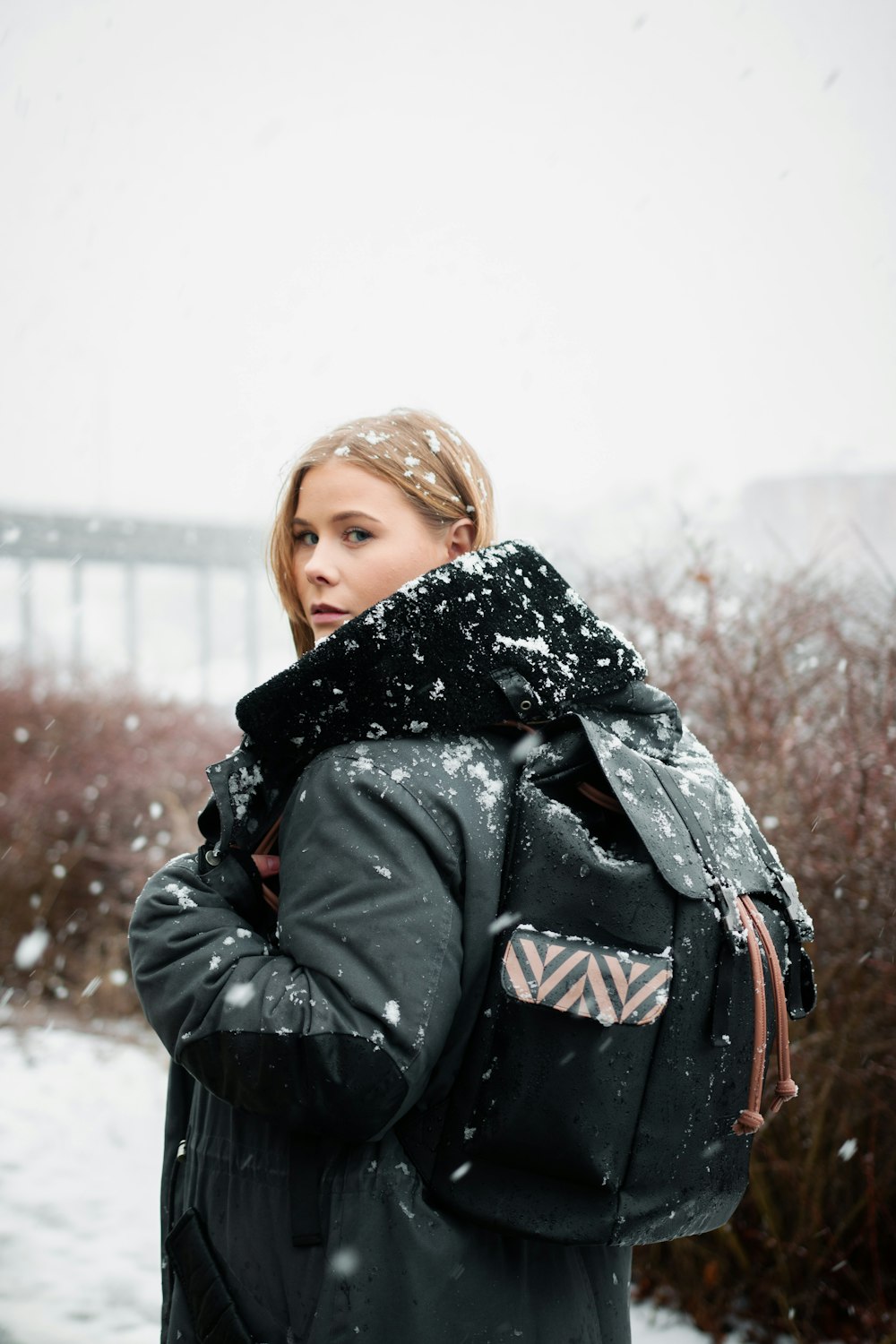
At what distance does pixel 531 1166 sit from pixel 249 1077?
0.35 m

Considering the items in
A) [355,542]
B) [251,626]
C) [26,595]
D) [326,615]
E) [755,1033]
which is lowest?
[251,626]

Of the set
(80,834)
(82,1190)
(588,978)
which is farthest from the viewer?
(80,834)

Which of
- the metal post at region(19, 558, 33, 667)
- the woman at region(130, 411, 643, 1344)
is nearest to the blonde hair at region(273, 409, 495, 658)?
the woman at region(130, 411, 643, 1344)

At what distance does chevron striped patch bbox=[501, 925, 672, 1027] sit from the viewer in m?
1.12

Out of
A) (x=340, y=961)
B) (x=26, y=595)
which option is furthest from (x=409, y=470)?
(x=26, y=595)

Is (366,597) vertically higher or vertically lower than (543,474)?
higher

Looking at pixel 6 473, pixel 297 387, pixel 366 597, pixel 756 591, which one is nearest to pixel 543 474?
pixel 297 387

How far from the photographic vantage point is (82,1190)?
13.2ft

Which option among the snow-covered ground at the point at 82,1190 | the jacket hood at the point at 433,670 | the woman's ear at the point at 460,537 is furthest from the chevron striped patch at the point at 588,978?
the snow-covered ground at the point at 82,1190

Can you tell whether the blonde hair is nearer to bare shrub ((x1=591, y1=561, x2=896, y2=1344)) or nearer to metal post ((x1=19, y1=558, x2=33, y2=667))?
bare shrub ((x1=591, y1=561, x2=896, y2=1344))

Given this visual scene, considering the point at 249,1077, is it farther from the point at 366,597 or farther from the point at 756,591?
the point at 756,591

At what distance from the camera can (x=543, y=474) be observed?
4797 centimetres

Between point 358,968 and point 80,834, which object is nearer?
point 358,968

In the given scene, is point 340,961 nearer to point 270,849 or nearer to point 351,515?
point 270,849
